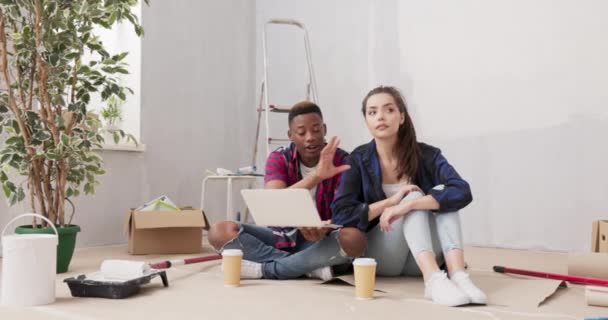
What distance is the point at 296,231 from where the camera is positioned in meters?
2.42

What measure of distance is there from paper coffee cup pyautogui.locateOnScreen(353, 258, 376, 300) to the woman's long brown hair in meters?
0.45

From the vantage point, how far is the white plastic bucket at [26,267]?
1.75m

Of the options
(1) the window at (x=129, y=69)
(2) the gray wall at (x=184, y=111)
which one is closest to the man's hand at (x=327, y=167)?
(2) the gray wall at (x=184, y=111)

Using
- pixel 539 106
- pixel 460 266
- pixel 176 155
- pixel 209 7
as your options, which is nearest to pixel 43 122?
pixel 176 155

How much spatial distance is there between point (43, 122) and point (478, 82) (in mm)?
2503

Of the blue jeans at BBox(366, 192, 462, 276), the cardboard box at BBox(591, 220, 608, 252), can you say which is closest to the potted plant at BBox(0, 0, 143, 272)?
the blue jeans at BBox(366, 192, 462, 276)

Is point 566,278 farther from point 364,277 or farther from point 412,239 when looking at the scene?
point 364,277

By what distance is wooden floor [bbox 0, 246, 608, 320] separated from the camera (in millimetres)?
1709

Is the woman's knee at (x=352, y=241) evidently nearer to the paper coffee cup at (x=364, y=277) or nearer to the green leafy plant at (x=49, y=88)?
the paper coffee cup at (x=364, y=277)

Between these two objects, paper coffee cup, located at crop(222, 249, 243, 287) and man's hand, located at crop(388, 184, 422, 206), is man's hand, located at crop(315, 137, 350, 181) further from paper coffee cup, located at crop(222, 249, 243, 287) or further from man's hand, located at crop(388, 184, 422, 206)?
paper coffee cup, located at crop(222, 249, 243, 287)

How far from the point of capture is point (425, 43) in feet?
12.7

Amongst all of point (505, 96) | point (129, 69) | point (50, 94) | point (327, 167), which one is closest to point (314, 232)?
point (327, 167)

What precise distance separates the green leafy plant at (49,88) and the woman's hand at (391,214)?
1.36m

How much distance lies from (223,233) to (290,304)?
0.55m
